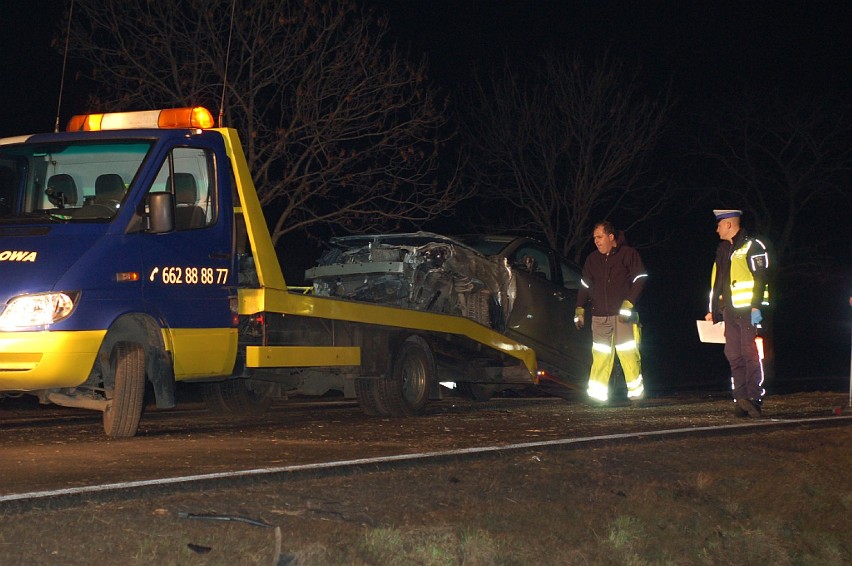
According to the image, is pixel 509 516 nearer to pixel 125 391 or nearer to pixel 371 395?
pixel 125 391

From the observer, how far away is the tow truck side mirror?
869 centimetres

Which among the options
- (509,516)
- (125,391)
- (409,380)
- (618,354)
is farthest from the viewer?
(618,354)

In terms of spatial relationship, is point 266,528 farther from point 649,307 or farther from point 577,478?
point 649,307

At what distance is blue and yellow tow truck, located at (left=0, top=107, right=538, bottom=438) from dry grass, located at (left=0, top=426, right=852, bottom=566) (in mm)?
2681

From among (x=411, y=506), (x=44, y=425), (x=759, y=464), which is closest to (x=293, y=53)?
(x=44, y=425)

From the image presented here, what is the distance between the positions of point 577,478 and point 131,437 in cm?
363

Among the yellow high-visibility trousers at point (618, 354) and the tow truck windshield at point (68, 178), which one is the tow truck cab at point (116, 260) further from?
the yellow high-visibility trousers at point (618, 354)

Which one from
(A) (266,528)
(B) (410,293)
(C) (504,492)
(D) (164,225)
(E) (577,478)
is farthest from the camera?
(B) (410,293)

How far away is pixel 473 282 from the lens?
12727 millimetres

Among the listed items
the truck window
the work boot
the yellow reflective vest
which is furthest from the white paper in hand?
the truck window

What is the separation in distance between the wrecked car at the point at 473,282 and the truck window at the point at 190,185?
93.2 inches

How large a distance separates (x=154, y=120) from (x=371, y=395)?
3341 millimetres

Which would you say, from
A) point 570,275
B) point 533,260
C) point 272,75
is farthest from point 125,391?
point 272,75

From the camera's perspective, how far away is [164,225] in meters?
8.75
